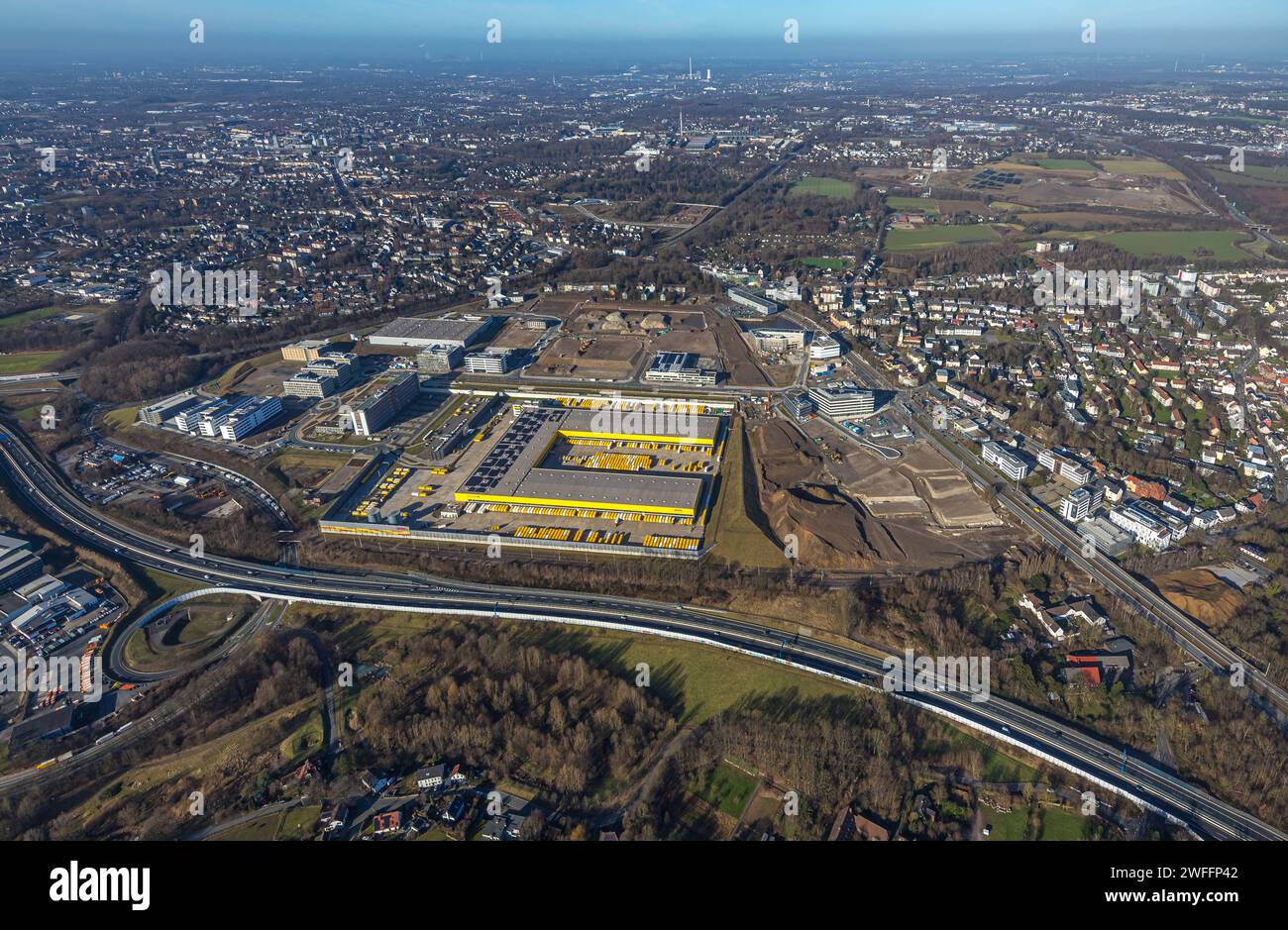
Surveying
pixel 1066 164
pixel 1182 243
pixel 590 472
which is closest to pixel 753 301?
pixel 590 472

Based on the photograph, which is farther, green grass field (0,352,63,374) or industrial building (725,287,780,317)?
industrial building (725,287,780,317)

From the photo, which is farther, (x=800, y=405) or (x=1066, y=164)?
(x=1066, y=164)

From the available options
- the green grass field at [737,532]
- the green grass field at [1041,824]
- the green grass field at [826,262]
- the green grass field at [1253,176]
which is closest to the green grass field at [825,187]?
the green grass field at [826,262]

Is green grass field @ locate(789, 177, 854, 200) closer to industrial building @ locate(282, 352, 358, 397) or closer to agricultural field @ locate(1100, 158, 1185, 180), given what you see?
agricultural field @ locate(1100, 158, 1185, 180)

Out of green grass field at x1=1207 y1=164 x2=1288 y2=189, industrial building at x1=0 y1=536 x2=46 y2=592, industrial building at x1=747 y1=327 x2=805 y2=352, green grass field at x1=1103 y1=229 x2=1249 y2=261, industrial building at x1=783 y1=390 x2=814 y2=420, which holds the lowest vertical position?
industrial building at x1=0 y1=536 x2=46 y2=592

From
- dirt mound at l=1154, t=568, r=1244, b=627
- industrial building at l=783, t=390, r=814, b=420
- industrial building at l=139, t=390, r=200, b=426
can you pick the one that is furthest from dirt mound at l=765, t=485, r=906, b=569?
industrial building at l=139, t=390, r=200, b=426

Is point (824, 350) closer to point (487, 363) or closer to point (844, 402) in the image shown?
point (844, 402)

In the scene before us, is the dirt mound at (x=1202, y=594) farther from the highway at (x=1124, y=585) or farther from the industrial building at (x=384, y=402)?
the industrial building at (x=384, y=402)
